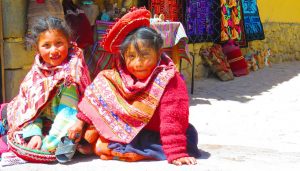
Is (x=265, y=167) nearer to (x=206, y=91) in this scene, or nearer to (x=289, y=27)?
(x=206, y=91)

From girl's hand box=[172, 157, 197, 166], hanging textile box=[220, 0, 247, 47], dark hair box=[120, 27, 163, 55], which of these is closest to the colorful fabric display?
hanging textile box=[220, 0, 247, 47]

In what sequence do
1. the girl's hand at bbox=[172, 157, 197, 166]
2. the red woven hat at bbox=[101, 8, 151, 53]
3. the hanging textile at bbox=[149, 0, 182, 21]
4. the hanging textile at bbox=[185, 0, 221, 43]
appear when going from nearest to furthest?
the girl's hand at bbox=[172, 157, 197, 166], the red woven hat at bbox=[101, 8, 151, 53], the hanging textile at bbox=[149, 0, 182, 21], the hanging textile at bbox=[185, 0, 221, 43]

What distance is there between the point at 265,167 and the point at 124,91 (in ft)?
2.96

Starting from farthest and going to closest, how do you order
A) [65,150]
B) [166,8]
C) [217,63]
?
[217,63] → [166,8] → [65,150]

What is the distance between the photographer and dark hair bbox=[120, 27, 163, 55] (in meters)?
2.78

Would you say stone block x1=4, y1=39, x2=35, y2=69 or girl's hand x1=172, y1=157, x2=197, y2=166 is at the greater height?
stone block x1=4, y1=39, x2=35, y2=69

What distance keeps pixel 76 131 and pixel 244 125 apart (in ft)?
8.41

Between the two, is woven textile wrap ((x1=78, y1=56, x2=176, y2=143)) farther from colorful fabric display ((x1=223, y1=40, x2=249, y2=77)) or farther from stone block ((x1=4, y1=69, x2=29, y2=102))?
colorful fabric display ((x1=223, y1=40, x2=249, y2=77))

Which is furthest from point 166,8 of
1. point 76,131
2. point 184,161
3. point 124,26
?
point 184,161

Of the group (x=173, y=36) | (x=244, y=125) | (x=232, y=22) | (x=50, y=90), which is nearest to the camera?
(x=50, y=90)

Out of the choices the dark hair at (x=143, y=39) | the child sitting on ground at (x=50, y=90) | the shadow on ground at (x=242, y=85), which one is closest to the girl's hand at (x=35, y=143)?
the child sitting on ground at (x=50, y=90)

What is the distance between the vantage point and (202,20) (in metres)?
7.82

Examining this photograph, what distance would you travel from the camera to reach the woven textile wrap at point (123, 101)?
2.80 metres

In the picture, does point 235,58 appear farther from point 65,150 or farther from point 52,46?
point 65,150
